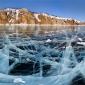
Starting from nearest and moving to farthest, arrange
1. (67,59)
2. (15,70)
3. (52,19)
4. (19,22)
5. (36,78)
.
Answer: (36,78) → (15,70) → (67,59) → (19,22) → (52,19)

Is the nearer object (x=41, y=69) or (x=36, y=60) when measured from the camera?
(x=41, y=69)

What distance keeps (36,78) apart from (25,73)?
116 cm

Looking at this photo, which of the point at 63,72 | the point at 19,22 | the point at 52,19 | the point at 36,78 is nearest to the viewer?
the point at 36,78

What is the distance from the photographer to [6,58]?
1038 cm

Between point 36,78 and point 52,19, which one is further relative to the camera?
point 52,19

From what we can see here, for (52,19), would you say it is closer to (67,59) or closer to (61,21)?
(61,21)

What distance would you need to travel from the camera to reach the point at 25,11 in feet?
299

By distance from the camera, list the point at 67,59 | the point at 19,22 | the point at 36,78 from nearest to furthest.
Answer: the point at 36,78, the point at 67,59, the point at 19,22

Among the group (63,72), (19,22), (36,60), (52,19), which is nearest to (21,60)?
(36,60)

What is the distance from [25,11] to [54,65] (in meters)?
82.1

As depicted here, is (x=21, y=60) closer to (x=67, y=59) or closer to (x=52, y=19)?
(x=67, y=59)

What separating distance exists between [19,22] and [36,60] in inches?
3082

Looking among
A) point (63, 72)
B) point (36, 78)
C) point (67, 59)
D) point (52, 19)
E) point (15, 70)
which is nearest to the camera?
point (36, 78)

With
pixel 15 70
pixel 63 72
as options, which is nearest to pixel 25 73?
pixel 15 70
